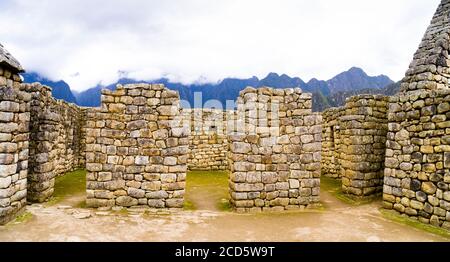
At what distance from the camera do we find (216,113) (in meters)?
17.2

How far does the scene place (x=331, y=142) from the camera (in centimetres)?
1444

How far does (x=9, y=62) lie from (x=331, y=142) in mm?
12741

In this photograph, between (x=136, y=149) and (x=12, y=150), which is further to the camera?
(x=136, y=149)

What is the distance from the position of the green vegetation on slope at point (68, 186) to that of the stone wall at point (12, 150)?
160 centimetres

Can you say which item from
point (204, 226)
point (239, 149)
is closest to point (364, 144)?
point (239, 149)

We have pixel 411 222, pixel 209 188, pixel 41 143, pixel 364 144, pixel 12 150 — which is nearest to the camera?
pixel 12 150

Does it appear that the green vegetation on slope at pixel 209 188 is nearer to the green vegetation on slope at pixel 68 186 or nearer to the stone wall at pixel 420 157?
the green vegetation on slope at pixel 68 186

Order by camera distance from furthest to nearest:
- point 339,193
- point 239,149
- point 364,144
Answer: point 339,193 < point 364,144 < point 239,149

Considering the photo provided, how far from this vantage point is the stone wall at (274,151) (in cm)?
838

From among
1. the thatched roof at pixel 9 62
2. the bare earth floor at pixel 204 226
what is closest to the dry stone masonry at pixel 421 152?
the bare earth floor at pixel 204 226

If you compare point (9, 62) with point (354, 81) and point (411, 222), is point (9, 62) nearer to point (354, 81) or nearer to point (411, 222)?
point (411, 222)

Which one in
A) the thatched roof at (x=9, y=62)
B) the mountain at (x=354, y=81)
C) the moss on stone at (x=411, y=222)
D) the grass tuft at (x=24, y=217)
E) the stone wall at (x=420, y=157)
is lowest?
the moss on stone at (x=411, y=222)
